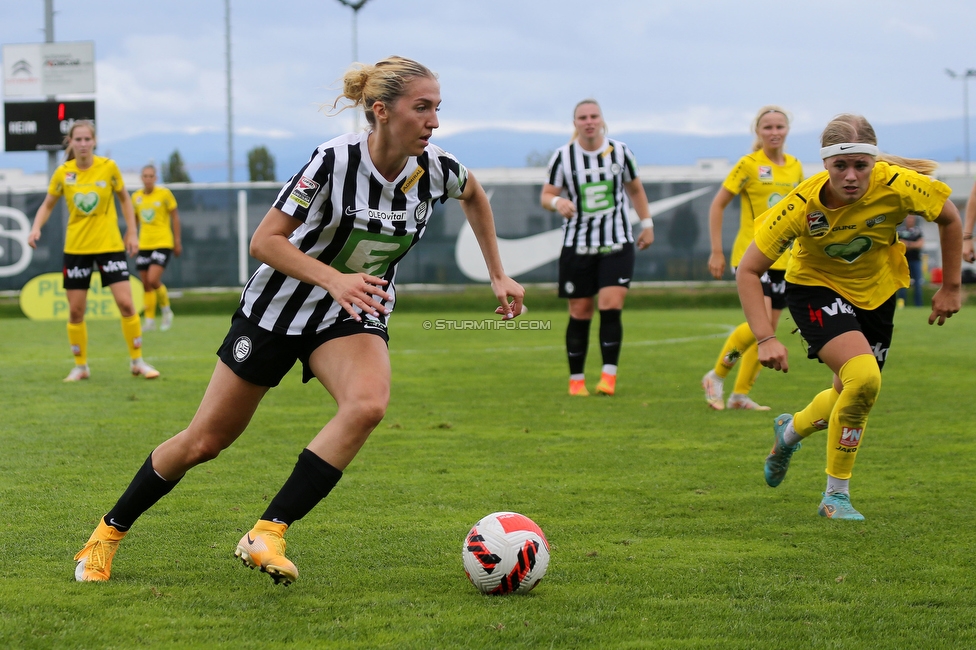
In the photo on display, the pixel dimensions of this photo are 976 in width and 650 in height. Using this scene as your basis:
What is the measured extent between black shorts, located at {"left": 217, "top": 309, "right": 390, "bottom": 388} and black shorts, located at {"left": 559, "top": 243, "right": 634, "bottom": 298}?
18.0 feet

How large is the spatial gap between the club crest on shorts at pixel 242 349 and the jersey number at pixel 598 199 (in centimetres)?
579

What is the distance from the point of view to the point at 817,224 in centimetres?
474

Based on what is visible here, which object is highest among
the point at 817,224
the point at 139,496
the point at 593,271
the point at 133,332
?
the point at 817,224

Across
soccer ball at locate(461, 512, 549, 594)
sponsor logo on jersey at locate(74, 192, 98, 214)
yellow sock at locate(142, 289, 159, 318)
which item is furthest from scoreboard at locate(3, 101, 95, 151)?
soccer ball at locate(461, 512, 549, 594)

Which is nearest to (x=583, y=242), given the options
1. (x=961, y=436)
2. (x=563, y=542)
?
(x=961, y=436)

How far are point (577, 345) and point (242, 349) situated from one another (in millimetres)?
5698

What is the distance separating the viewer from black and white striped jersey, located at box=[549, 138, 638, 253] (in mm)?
9148

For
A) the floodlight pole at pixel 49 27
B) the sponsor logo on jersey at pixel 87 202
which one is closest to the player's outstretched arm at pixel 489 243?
the sponsor logo on jersey at pixel 87 202

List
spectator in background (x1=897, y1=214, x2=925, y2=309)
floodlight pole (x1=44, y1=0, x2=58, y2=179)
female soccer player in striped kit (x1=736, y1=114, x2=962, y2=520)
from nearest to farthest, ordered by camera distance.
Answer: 1. female soccer player in striped kit (x1=736, y1=114, x2=962, y2=520)
2. spectator in background (x1=897, y1=214, x2=925, y2=309)
3. floodlight pole (x1=44, y1=0, x2=58, y2=179)

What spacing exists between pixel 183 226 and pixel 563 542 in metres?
18.6

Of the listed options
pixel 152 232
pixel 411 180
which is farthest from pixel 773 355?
pixel 152 232

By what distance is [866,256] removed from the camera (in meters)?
4.91

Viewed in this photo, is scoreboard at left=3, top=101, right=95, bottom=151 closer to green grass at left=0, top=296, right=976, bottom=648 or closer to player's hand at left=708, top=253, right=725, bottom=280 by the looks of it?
green grass at left=0, top=296, right=976, bottom=648

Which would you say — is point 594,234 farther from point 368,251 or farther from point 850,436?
point 368,251
